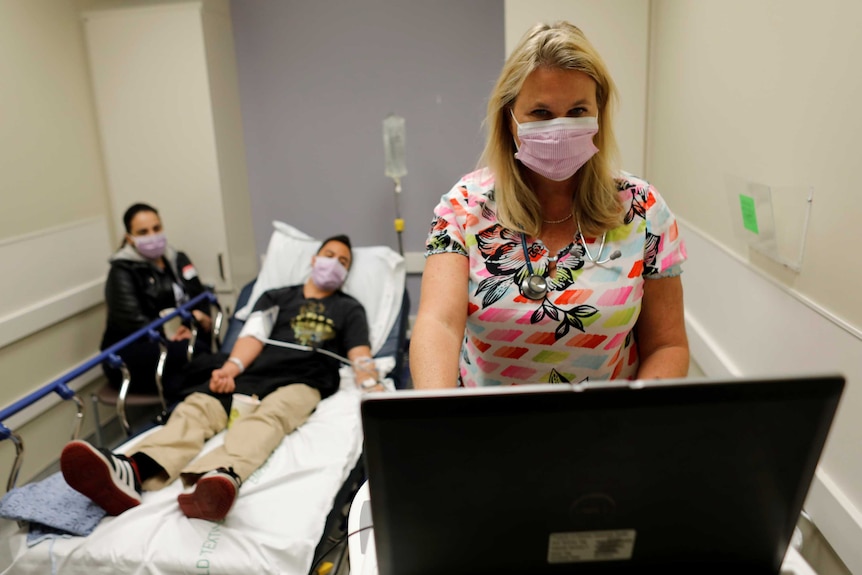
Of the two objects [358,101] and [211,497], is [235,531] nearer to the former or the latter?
[211,497]

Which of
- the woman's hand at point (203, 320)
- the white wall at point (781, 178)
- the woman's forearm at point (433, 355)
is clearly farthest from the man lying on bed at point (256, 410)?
the white wall at point (781, 178)

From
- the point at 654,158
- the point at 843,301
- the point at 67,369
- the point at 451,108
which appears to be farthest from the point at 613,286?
the point at 67,369

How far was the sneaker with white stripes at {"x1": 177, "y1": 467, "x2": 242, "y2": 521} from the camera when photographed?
1.83 metres

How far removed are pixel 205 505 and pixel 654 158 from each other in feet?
7.67

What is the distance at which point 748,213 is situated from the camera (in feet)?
5.37

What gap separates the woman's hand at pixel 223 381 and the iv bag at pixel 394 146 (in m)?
1.39

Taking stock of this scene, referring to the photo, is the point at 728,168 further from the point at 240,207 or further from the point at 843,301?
the point at 240,207

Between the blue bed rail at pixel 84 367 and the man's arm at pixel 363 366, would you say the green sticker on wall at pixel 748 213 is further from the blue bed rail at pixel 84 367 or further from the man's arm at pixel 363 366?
the blue bed rail at pixel 84 367

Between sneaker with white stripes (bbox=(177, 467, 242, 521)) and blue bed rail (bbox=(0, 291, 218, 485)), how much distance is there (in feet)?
1.89

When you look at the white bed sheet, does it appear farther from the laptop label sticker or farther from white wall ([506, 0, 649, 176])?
white wall ([506, 0, 649, 176])

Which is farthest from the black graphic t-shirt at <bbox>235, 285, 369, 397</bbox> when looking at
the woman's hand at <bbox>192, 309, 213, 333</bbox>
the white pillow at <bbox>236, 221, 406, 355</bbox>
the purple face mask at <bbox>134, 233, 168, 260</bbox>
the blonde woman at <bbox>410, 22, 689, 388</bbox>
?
the blonde woman at <bbox>410, 22, 689, 388</bbox>

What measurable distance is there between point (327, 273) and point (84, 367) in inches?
43.9

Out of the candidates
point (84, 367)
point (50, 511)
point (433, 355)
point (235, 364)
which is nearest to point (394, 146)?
point (235, 364)

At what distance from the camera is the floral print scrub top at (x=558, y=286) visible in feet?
3.63
